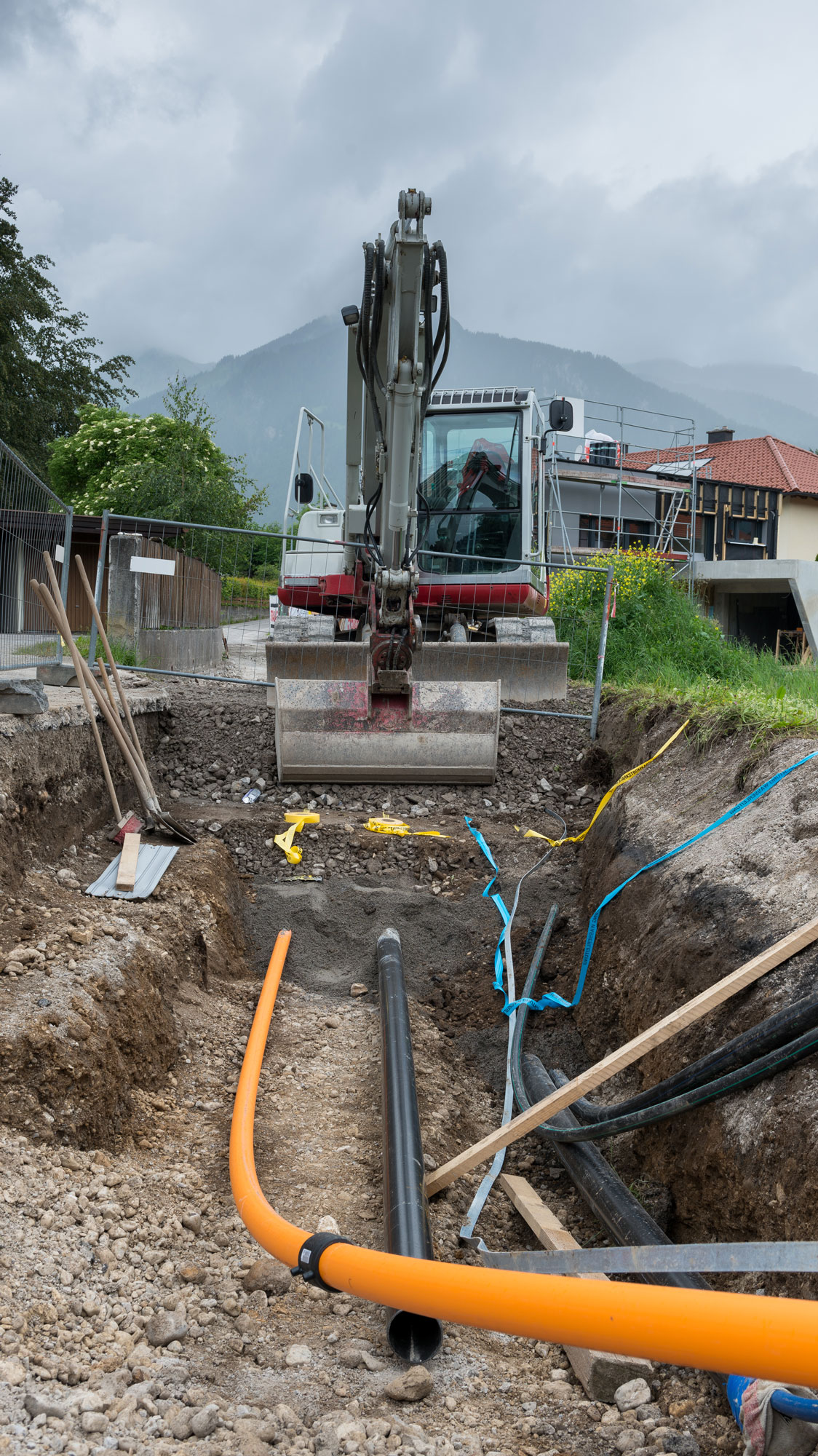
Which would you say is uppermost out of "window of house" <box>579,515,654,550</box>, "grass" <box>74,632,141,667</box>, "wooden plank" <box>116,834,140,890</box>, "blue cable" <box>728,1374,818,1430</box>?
"window of house" <box>579,515,654,550</box>

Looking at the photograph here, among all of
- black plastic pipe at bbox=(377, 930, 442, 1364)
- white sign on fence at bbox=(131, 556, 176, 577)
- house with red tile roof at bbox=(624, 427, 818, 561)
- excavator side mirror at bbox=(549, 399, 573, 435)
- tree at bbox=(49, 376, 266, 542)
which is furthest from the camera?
house with red tile roof at bbox=(624, 427, 818, 561)

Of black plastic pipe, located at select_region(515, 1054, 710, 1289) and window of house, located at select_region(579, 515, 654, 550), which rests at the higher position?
window of house, located at select_region(579, 515, 654, 550)

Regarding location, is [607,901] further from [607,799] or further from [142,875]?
[142,875]

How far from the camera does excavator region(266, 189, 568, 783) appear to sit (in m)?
6.17

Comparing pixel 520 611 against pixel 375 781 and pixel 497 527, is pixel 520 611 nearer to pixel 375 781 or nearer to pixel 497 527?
pixel 497 527

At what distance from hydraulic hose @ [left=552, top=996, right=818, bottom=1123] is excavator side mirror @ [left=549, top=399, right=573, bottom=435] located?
22.2 ft

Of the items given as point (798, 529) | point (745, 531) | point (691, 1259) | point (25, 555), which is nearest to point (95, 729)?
point (25, 555)

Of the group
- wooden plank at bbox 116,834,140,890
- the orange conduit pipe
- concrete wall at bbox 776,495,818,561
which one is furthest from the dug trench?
concrete wall at bbox 776,495,818,561

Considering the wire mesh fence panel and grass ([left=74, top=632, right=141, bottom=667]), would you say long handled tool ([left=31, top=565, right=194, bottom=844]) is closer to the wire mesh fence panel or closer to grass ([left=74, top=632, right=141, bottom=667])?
the wire mesh fence panel

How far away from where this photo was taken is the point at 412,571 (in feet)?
22.8

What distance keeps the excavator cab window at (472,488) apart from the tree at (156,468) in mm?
13649

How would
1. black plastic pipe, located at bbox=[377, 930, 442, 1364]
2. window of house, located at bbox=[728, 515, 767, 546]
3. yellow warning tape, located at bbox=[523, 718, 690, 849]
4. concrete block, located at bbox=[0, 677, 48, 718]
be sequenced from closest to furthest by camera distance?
black plastic pipe, located at bbox=[377, 930, 442, 1364]
concrete block, located at bbox=[0, 677, 48, 718]
yellow warning tape, located at bbox=[523, 718, 690, 849]
window of house, located at bbox=[728, 515, 767, 546]

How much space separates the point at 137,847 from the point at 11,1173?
255 centimetres

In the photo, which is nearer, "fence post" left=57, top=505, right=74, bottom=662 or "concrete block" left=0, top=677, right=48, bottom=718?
"concrete block" left=0, top=677, right=48, bottom=718
